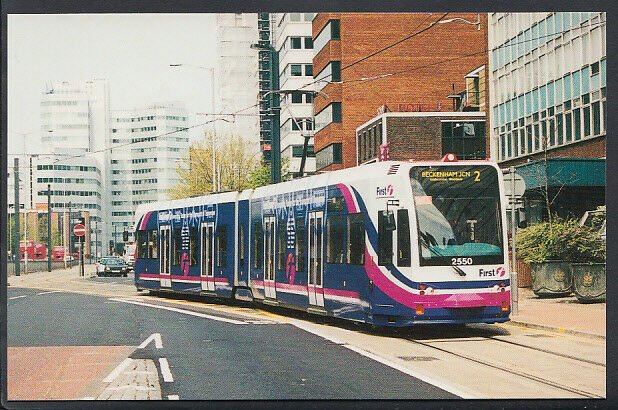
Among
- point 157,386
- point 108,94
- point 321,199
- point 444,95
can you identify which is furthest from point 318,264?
point 108,94

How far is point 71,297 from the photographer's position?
124 feet

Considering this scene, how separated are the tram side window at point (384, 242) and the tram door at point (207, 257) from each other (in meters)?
11.0

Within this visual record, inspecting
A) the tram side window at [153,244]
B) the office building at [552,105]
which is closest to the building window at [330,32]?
the office building at [552,105]

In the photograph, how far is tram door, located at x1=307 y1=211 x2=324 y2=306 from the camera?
22484 mm

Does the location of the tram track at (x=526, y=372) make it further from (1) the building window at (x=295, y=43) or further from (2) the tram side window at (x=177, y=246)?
(1) the building window at (x=295, y=43)

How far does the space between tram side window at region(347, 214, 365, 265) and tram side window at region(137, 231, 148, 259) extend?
16.0 meters

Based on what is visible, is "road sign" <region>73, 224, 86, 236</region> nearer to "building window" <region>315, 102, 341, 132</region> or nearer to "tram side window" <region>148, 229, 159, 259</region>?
"building window" <region>315, 102, 341, 132</region>

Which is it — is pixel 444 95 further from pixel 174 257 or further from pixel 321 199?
pixel 321 199

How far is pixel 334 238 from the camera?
21.8 meters

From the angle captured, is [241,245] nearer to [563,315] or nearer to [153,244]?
[153,244]

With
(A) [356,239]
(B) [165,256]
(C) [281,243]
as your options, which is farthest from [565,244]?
(B) [165,256]

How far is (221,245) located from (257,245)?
278 cm

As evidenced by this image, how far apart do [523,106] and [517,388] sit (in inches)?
1323

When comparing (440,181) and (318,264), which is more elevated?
(440,181)
